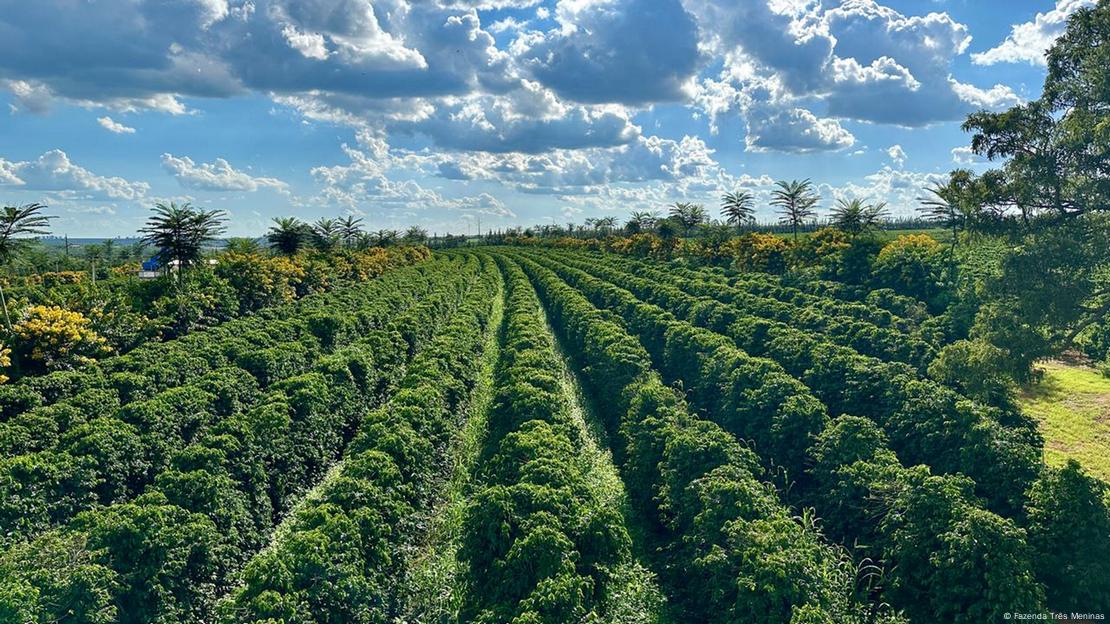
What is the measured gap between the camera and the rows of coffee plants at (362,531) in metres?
8.79

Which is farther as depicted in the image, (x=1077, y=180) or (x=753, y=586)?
(x=1077, y=180)

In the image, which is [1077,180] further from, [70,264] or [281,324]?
[70,264]

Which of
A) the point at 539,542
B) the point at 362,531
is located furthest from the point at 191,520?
the point at 539,542

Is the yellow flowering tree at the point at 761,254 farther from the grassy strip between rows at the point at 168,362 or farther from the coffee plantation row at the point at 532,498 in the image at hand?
the grassy strip between rows at the point at 168,362

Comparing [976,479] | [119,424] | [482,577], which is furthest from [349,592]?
[976,479]

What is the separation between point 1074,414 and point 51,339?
36701mm

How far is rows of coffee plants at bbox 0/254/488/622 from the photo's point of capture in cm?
884

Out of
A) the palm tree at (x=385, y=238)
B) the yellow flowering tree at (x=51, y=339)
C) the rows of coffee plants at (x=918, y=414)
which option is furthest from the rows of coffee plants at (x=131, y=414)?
the palm tree at (x=385, y=238)

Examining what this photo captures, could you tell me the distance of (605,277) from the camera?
48.6 metres

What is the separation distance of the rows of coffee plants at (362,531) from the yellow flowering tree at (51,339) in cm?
1487

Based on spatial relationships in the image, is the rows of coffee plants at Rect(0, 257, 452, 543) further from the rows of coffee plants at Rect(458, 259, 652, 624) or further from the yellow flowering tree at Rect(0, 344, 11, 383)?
the rows of coffee plants at Rect(458, 259, 652, 624)

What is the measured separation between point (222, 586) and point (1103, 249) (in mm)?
19058

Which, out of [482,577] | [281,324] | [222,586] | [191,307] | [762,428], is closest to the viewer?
[482,577]

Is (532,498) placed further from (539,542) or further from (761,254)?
(761,254)
